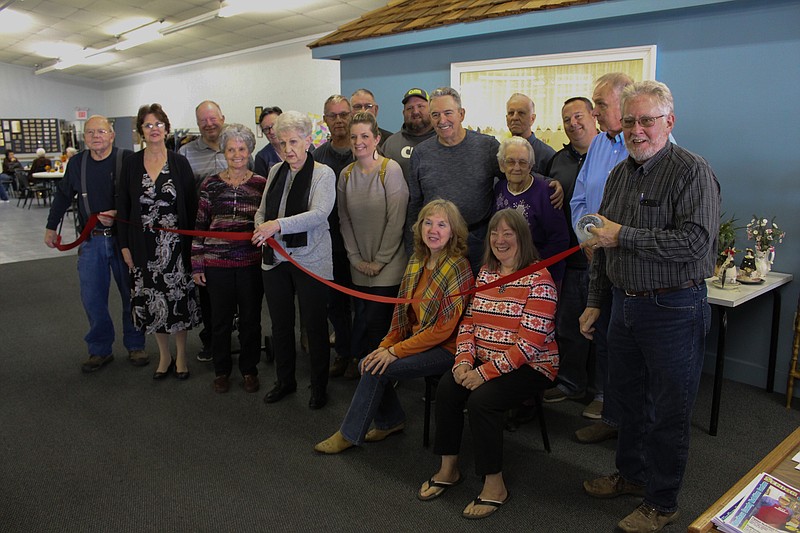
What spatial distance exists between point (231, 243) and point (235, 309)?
458 mm

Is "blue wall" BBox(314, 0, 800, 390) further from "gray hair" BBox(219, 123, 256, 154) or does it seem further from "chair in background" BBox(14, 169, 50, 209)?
"chair in background" BBox(14, 169, 50, 209)

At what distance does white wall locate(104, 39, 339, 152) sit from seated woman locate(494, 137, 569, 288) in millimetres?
7866

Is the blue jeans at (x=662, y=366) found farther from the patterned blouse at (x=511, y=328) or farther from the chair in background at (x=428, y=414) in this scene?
the chair in background at (x=428, y=414)

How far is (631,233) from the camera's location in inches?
77.6

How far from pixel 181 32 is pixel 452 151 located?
931cm

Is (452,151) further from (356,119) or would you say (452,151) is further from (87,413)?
(87,413)

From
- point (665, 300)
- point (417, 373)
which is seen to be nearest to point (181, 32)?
point (417, 373)

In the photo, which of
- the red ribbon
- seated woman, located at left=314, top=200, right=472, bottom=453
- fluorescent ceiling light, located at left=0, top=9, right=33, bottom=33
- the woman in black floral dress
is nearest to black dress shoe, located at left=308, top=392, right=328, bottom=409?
seated woman, located at left=314, top=200, right=472, bottom=453

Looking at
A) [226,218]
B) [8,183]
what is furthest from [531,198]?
[8,183]

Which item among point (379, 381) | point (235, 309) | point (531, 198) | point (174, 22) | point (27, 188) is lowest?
point (379, 381)

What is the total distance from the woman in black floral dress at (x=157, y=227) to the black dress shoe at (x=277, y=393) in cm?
76

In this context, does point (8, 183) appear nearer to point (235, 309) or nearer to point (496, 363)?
point (235, 309)

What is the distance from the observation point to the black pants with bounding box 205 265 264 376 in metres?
3.46

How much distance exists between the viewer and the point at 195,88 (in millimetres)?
13812
